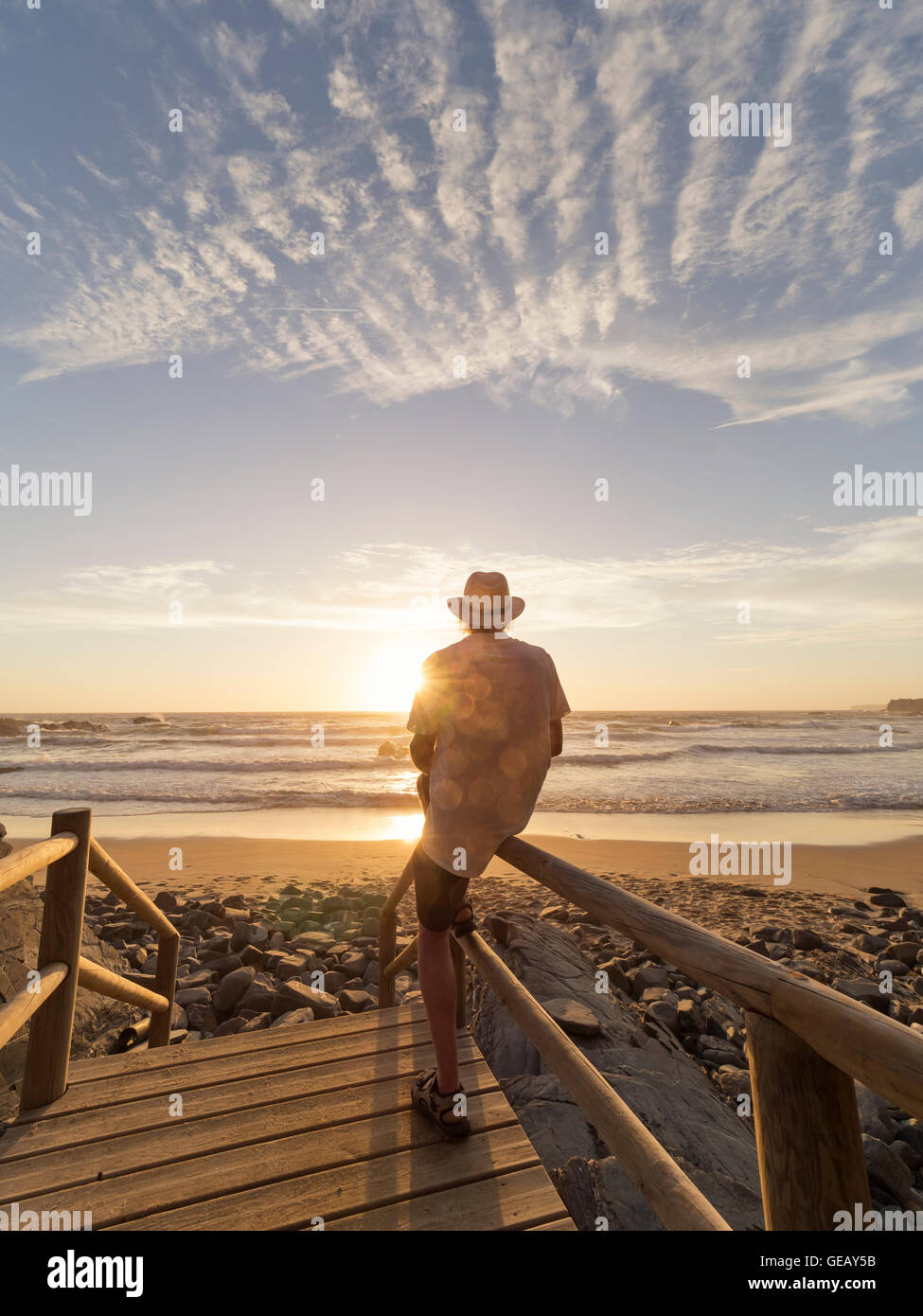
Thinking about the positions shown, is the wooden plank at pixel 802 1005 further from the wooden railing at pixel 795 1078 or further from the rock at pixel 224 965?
the rock at pixel 224 965

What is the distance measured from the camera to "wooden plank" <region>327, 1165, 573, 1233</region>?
2.31m

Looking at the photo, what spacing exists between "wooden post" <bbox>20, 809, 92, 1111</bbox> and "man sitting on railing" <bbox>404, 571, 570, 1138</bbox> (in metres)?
1.73

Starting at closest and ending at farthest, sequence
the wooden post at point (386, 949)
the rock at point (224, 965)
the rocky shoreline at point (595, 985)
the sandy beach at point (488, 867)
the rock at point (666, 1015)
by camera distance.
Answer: the rocky shoreline at point (595, 985) < the wooden post at point (386, 949) < the rock at point (666, 1015) < the rock at point (224, 965) < the sandy beach at point (488, 867)

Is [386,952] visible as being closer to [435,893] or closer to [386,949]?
[386,949]

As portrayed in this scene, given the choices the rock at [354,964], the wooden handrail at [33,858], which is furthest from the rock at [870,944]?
the wooden handrail at [33,858]

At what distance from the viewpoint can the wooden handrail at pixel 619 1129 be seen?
1.52 meters

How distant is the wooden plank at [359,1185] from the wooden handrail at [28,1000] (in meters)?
0.77

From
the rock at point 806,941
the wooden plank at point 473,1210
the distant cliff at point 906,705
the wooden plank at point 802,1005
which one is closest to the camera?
the wooden plank at point 802,1005

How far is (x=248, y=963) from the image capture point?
23.1 ft

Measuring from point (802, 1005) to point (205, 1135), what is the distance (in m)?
2.89

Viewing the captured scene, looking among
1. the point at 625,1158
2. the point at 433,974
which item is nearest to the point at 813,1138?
the point at 625,1158

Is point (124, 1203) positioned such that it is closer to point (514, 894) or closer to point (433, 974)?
point (433, 974)

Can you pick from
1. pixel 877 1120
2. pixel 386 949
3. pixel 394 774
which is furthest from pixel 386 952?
pixel 394 774

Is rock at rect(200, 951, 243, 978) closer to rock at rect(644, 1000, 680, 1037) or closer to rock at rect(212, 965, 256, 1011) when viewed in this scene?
rock at rect(212, 965, 256, 1011)
